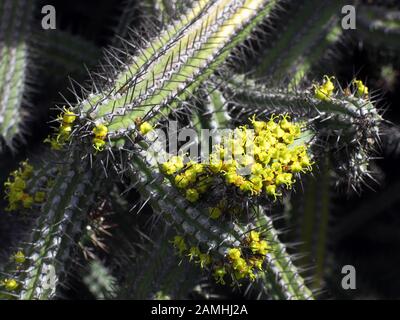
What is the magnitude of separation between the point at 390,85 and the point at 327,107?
1423 millimetres

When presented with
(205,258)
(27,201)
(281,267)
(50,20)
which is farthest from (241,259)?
(50,20)

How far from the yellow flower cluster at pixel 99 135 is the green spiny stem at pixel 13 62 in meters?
1.14

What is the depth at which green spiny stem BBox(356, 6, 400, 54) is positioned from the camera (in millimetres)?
3883

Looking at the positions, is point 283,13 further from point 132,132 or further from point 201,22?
point 132,132

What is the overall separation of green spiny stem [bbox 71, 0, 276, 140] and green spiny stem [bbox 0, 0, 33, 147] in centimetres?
103

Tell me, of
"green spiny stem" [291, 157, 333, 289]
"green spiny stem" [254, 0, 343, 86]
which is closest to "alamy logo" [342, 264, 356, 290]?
"green spiny stem" [291, 157, 333, 289]

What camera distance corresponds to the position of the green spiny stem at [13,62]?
3.64 meters

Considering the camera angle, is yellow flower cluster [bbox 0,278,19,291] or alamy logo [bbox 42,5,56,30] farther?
alamy logo [bbox 42,5,56,30]

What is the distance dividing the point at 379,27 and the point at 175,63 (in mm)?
1559

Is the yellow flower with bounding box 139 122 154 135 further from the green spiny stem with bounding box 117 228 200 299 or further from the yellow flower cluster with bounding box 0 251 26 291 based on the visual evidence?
the yellow flower cluster with bounding box 0 251 26 291

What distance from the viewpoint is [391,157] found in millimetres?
4562

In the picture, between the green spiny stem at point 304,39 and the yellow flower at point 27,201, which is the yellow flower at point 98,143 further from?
the green spiny stem at point 304,39

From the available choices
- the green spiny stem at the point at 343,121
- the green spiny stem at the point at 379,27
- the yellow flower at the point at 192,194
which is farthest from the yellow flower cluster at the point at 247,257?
the green spiny stem at the point at 379,27
